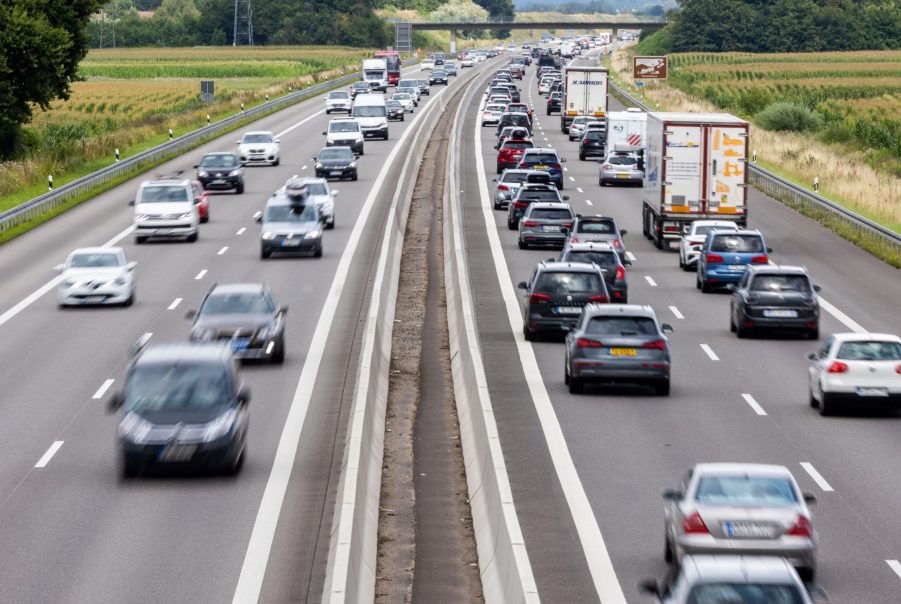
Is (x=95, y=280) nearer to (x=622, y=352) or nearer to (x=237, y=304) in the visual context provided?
(x=237, y=304)

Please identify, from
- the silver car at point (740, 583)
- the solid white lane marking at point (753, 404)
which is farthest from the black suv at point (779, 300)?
the silver car at point (740, 583)

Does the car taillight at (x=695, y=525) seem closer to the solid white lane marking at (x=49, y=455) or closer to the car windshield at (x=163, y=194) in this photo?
the solid white lane marking at (x=49, y=455)

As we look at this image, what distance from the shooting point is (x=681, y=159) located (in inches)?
1892

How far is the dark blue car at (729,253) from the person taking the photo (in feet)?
135

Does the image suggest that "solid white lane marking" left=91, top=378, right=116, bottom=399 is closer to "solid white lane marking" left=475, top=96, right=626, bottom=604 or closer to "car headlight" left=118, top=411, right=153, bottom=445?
"car headlight" left=118, top=411, right=153, bottom=445

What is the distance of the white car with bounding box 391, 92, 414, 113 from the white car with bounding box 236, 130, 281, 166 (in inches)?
1232

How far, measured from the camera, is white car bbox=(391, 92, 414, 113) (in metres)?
105

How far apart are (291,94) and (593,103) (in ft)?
98.3

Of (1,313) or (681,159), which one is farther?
(681,159)

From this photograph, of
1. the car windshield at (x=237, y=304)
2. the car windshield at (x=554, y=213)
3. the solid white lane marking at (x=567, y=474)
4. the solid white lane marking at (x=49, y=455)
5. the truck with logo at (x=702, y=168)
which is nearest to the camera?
the solid white lane marking at (x=567, y=474)

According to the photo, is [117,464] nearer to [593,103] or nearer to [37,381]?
[37,381]

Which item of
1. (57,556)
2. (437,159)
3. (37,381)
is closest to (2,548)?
(57,556)

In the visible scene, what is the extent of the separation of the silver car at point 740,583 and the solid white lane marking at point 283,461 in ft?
16.9

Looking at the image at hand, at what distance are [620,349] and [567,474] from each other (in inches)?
234
